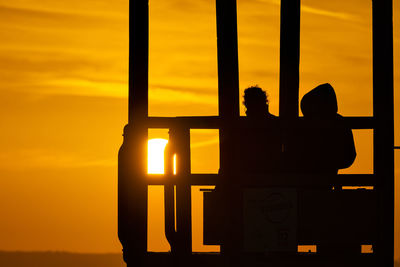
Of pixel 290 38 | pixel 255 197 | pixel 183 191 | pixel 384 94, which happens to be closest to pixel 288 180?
pixel 255 197

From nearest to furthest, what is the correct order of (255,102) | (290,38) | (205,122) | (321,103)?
(205,122)
(321,103)
(255,102)
(290,38)

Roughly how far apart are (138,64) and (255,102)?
1116 mm

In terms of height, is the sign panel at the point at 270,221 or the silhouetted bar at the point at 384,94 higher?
the silhouetted bar at the point at 384,94

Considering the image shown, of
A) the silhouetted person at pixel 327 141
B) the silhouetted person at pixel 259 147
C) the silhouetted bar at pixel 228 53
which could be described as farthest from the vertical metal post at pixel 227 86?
the silhouetted person at pixel 327 141

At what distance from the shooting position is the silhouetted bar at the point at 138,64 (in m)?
8.08

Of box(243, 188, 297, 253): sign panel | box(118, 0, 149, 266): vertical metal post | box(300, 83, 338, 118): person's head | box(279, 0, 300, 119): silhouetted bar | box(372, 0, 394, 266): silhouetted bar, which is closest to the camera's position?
box(243, 188, 297, 253): sign panel

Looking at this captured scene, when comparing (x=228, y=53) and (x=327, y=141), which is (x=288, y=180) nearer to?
(x=327, y=141)

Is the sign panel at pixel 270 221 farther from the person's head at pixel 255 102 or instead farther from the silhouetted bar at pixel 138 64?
the silhouetted bar at pixel 138 64

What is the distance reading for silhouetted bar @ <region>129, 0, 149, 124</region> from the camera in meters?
8.08

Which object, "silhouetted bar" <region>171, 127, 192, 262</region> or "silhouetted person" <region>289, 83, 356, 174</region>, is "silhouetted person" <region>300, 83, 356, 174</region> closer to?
"silhouetted person" <region>289, 83, 356, 174</region>

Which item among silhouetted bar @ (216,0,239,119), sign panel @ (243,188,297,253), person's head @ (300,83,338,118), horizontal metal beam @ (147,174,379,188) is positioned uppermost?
silhouetted bar @ (216,0,239,119)

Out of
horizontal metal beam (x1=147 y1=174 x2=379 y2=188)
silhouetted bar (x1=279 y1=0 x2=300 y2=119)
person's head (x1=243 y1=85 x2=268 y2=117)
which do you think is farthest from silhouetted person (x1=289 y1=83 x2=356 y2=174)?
silhouetted bar (x1=279 y1=0 x2=300 y2=119)

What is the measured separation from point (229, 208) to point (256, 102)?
1.07 meters

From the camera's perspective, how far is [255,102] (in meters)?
8.46
